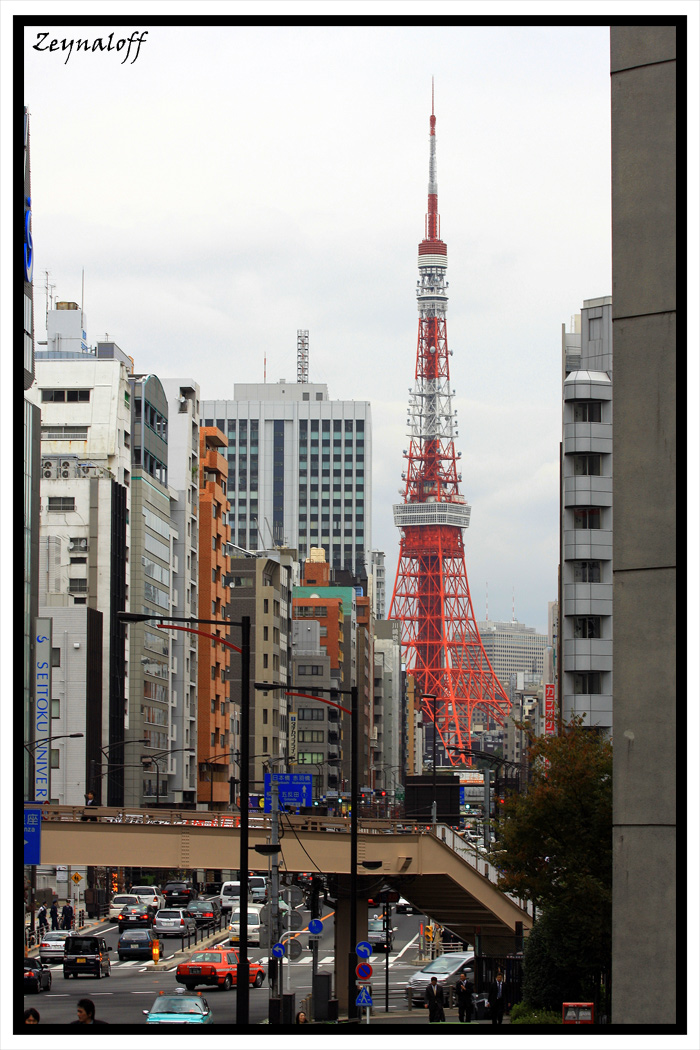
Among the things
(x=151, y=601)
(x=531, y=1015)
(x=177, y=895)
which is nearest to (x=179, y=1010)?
(x=531, y=1015)

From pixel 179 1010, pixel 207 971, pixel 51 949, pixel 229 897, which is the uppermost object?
pixel 179 1010

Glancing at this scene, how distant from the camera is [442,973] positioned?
64688mm

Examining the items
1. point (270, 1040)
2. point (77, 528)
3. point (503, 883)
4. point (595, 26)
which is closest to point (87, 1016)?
point (270, 1040)

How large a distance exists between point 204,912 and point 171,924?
33.7ft

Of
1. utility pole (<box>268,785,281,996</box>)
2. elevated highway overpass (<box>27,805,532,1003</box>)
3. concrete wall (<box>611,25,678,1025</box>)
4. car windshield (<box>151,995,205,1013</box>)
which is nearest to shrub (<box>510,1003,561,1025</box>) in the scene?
utility pole (<box>268,785,281,996</box>)

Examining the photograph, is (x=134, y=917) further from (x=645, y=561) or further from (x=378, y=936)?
(x=645, y=561)

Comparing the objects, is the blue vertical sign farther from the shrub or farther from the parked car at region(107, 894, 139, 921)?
the shrub

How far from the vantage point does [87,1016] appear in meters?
19.8

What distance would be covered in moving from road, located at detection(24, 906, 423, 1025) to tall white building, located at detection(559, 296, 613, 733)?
17.3m

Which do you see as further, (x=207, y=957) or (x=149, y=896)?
(x=149, y=896)

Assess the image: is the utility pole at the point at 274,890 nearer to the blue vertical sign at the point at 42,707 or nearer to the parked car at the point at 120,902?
the parked car at the point at 120,902

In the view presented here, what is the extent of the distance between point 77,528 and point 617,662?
101 meters

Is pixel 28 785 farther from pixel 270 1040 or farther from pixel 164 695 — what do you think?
pixel 270 1040

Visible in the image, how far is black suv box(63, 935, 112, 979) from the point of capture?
218 ft
